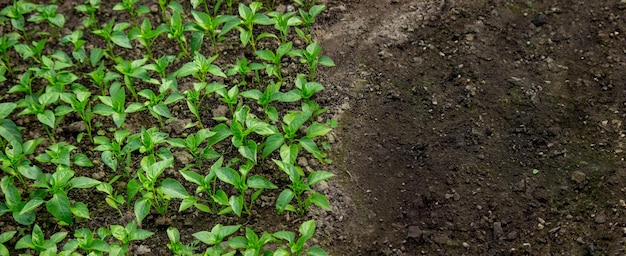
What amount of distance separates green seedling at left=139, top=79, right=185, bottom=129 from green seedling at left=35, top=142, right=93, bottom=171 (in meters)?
0.51

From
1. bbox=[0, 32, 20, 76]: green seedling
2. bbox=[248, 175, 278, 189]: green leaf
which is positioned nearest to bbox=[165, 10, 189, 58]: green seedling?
bbox=[0, 32, 20, 76]: green seedling

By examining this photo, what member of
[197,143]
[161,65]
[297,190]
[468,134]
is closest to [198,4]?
[161,65]

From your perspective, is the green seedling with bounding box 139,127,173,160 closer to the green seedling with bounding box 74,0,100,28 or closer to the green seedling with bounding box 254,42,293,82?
the green seedling with bounding box 254,42,293,82

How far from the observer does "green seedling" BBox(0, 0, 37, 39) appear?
16.3 ft

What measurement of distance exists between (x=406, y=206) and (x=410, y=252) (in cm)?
30

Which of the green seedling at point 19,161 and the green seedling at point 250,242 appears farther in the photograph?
the green seedling at point 19,161

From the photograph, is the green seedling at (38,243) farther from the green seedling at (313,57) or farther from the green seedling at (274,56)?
the green seedling at (313,57)

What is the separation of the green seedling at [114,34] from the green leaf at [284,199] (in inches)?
67.0

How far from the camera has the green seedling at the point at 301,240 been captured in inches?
137

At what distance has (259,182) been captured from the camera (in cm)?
381

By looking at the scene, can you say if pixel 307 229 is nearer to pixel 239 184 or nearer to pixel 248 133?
pixel 239 184

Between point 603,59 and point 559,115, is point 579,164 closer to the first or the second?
point 559,115

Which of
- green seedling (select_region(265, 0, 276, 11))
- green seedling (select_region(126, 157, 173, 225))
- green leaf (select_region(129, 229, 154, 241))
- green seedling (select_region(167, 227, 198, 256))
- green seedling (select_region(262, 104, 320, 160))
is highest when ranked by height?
green seedling (select_region(265, 0, 276, 11))

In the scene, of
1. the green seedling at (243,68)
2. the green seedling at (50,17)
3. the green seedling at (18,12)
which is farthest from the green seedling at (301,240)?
the green seedling at (18,12)
